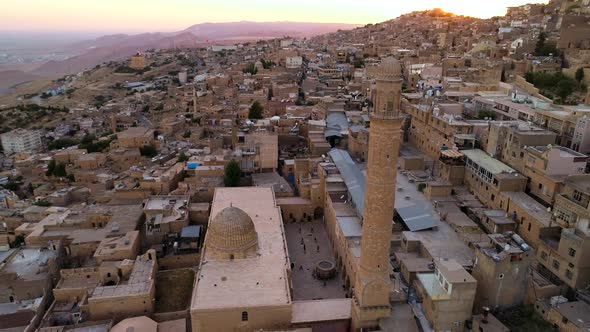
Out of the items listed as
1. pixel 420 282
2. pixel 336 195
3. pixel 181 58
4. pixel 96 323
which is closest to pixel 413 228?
pixel 420 282

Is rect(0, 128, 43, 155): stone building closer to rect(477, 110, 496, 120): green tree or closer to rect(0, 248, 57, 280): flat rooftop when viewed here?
rect(0, 248, 57, 280): flat rooftop

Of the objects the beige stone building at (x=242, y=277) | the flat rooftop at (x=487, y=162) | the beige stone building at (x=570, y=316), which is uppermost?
the flat rooftop at (x=487, y=162)

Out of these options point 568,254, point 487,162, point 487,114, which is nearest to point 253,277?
point 568,254

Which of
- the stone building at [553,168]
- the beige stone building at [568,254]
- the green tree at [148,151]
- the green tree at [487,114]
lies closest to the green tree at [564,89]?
the green tree at [487,114]

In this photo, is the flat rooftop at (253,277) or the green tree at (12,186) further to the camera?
the green tree at (12,186)

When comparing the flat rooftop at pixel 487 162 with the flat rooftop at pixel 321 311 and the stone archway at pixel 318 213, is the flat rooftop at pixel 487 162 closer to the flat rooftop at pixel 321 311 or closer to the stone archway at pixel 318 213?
the stone archway at pixel 318 213

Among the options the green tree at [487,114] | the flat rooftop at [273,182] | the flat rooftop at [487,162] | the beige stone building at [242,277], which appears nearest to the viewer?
the beige stone building at [242,277]

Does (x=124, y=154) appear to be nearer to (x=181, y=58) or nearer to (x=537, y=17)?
(x=537, y=17)
